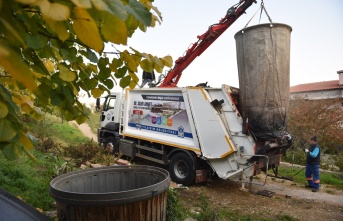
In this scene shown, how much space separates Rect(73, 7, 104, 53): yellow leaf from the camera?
2.24 ft

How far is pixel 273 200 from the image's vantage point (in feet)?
18.9

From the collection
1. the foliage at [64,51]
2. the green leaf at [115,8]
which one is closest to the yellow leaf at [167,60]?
the foliage at [64,51]

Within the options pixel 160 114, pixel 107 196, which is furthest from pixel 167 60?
pixel 160 114

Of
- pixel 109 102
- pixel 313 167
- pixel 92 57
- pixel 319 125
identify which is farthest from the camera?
pixel 319 125

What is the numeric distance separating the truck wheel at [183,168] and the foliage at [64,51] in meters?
4.87

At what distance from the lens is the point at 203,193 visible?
5938 mm

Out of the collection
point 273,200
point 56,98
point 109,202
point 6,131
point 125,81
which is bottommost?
point 273,200

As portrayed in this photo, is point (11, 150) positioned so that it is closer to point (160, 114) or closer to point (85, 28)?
point (85, 28)

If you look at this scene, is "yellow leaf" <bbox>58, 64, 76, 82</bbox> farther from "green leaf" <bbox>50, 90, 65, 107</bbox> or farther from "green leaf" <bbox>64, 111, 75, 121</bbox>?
"green leaf" <bbox>64, 111, 75, 121</bbox>

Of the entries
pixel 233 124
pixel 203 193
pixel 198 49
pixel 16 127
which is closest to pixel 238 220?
pixel 203 193

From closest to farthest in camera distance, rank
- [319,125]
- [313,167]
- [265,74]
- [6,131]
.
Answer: [6,131] → [265,74] → [313,167] → [319,125]

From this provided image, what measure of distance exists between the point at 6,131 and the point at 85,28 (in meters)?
0.51

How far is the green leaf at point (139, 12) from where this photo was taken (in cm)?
77

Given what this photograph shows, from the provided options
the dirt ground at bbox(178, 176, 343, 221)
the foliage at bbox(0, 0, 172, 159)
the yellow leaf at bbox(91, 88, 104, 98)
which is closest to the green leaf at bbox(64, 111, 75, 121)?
the foliage at bbox(0, 0, 172, 159)
